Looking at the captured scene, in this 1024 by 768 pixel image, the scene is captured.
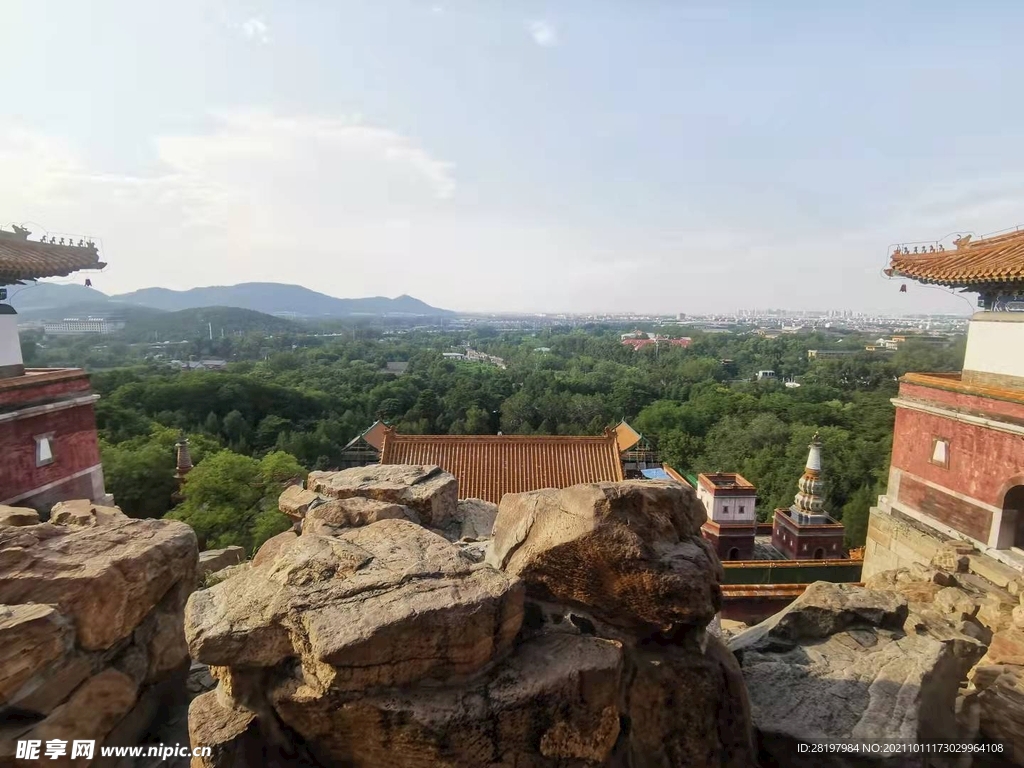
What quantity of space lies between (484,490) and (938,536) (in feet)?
28.1

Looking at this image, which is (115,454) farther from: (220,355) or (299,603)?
(220,355)

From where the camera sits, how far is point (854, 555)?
12.6 m

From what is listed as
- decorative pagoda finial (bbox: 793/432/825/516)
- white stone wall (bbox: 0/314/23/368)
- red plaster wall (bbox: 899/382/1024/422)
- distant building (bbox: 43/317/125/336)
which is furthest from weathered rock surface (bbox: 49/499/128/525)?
distant building (bbox: 43/317/125/336)

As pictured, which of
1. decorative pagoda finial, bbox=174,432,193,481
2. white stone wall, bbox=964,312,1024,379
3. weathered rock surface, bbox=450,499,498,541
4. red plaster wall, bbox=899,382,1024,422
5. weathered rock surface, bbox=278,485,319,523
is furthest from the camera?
Result: decorative pagoda finial, bbox=174,432,193,481

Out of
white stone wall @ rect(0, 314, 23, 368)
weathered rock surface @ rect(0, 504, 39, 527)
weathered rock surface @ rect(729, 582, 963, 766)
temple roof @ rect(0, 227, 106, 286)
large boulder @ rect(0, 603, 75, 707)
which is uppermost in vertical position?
temple roof @ rect(0, 227, 106, 286)

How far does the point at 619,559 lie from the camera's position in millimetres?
3533

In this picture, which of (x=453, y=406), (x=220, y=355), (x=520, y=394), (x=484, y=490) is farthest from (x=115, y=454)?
(x=220, y=355)

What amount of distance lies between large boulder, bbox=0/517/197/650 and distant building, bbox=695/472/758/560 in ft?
36.3

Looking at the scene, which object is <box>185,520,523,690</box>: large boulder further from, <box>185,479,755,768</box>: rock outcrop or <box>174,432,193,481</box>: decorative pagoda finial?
<box>174,432,193,481</box>: decorative pagoda finial

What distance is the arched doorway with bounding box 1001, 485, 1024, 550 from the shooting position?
8.40 m

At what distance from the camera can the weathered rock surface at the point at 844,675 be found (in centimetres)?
392

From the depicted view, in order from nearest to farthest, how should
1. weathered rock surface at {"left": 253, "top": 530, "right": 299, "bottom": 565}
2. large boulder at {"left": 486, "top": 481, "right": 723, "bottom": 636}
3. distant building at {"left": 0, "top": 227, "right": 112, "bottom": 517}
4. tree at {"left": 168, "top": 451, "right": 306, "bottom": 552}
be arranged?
large boulder at {"left": 486, "top": 481, "right": 723, "bottom": 636}
weathered rock surface at {"left": 253, "top": 530, "right": 299, "bottom": 565}
distant building at {"left": 0, "top": 227, "right": 112, "bottom": 517}
tree at {"left": 168, "top": 451, "right": 306, "bottom": 552}

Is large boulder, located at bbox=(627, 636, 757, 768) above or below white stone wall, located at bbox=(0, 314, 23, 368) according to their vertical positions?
below

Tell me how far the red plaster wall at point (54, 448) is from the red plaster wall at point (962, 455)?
601 inches
